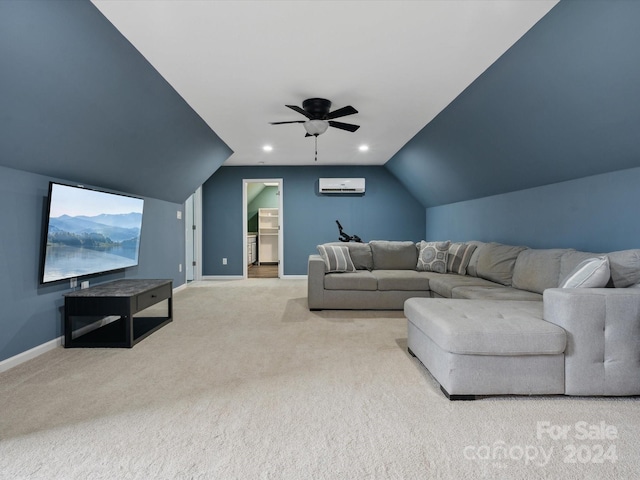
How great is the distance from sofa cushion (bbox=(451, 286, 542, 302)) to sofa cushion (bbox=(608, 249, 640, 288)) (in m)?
0.62

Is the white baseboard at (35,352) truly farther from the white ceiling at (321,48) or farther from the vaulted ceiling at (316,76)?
the white ceiling at (321,48)

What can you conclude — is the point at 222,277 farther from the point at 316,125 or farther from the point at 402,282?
the point at 316,125

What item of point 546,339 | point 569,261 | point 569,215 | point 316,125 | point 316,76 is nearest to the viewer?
point 546,339

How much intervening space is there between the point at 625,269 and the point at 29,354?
4435mm

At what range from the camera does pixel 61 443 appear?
160 cm

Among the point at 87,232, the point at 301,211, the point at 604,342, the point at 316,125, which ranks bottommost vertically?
Result: the point at 604,342

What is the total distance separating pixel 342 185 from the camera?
7.06 m

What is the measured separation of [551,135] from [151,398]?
12.3 feet

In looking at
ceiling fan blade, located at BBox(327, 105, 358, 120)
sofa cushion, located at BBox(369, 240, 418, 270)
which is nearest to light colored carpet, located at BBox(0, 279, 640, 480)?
sofa cushion, located at BBox(369, 240, 418, 270)

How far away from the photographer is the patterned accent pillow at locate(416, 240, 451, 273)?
4648mm

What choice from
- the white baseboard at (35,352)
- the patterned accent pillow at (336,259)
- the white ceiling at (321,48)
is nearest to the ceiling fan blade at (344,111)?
the white ceiling at (321,48)

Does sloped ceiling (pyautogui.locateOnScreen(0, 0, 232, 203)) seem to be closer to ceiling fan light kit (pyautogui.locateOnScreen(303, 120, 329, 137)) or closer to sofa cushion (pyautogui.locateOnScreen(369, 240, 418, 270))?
ceiling fan light kit (pyautogui.locateOnScreen(303, 120, 329, 137))

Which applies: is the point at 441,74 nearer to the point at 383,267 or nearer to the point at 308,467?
the point at 383,267

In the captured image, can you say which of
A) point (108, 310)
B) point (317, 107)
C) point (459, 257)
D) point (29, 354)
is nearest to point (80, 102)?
point (108, 310)
